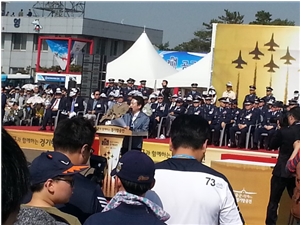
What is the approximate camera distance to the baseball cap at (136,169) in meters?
2.56

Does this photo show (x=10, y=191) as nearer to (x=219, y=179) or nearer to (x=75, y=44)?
(x=219, y=179)

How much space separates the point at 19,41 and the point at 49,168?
161ft

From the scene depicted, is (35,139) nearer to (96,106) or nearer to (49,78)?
(96,106)

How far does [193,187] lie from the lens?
299cm

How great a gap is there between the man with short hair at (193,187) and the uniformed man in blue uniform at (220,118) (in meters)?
12.3

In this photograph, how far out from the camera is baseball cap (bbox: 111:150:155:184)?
256cm

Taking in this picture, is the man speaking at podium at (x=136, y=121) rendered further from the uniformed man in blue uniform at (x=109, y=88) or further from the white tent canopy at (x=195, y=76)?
the white tent canopy at (x=195, y=76)

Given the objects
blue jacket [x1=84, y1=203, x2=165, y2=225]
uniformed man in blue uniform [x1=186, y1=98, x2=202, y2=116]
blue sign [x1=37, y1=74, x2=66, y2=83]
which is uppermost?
blue sign [x1=37, y1=74, x2=66, y2=83]

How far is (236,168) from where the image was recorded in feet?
23.9

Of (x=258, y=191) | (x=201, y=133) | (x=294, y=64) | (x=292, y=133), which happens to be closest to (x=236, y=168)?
(x=258, y=191)

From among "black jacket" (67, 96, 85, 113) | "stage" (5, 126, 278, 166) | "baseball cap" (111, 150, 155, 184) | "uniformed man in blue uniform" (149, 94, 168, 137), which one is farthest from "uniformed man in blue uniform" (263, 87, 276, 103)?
"baseball cap" (111, 150, 155, 184)

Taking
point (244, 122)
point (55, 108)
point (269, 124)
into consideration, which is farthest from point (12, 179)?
point (55, 108)

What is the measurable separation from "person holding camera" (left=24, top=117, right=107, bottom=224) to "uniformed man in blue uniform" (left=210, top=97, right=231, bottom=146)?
12.1 metres

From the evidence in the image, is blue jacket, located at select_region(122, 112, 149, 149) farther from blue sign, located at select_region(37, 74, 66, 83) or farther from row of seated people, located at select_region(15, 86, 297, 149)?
blue sign, located at select_region(37, 74, 66, 83)
